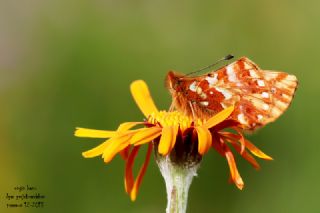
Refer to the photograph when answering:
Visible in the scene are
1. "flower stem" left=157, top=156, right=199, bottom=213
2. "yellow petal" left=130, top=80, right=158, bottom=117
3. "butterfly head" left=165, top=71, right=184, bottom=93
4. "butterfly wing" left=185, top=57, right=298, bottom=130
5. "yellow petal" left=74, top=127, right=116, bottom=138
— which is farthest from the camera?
"yellow petal" left=130, top=80, right=158, bottom=117

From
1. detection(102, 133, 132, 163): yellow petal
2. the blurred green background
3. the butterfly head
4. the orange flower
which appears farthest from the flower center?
the blurred green background

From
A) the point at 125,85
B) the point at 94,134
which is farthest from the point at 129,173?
the point at 125,85

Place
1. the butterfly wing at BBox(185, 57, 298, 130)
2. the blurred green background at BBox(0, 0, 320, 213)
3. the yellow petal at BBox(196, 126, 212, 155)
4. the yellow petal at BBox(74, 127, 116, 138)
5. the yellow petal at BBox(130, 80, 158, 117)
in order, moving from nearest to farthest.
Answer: the yellow petal at BBox(196, 126, 212, 155), the yellow petal at BBox(74, 127, 116, 138), the butterfly wing at BBox(185, 57, 298, 130), the yellow petal at BBox(130, 80, 158, 117), the blurred green background at BBox(0, 0, 320, 213)

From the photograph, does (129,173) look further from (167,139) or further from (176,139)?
(167,139)

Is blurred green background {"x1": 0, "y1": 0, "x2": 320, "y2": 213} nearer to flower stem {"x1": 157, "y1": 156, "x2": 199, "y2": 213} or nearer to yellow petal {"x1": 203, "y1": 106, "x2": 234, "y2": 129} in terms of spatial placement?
flower stem {"x1": 157, "y1": 156, "x2": 199, "y2": 213}

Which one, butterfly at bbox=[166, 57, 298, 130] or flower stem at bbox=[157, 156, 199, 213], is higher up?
butterfly at bbox=[166, 57, 298, 130]

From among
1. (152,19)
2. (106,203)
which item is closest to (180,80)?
(106,203)

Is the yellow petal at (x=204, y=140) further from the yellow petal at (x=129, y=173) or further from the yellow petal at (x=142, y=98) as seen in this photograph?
the yellow petal at (x=142, y=98)
